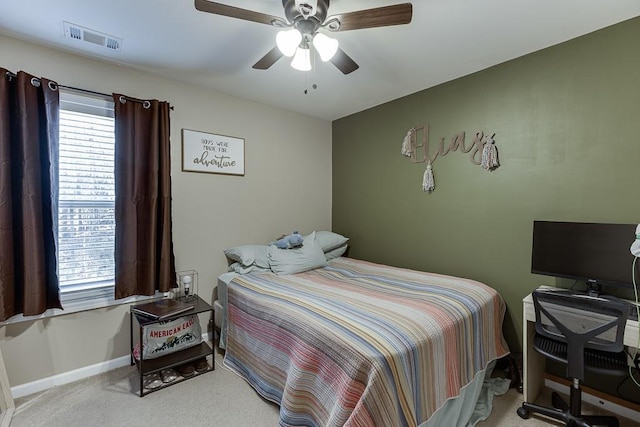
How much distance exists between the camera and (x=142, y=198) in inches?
96.9

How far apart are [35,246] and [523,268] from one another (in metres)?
3.55

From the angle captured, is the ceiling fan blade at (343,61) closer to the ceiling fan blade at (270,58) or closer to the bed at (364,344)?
the ceiling fan blade at (270,58)

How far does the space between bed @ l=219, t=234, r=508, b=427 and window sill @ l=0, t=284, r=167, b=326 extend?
906mm

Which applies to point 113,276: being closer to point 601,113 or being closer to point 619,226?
point 619,226

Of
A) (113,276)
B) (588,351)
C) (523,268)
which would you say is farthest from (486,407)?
(113,276)

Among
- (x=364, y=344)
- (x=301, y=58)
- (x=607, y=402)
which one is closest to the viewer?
(x=364, y=344)

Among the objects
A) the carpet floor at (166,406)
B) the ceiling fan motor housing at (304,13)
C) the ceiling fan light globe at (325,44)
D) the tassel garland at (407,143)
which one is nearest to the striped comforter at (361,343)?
the carpet floor at (166,406)

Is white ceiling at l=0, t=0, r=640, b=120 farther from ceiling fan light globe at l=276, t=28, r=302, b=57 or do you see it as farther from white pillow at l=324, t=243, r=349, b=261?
white pillow at l=324, t=243, r=349, b=261

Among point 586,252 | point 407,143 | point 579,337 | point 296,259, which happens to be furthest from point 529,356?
point 407,143

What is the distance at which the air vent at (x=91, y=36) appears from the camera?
195 centimetres

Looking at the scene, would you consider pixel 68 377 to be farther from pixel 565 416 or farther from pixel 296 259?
pixel 565 416

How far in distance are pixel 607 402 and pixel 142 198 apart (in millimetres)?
3694

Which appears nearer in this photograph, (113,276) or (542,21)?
(542,21)

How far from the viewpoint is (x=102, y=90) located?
2.39 meters
